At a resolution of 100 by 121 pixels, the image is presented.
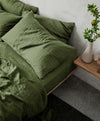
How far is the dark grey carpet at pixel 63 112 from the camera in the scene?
1.71m

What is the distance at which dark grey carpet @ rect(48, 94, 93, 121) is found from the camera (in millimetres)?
1714

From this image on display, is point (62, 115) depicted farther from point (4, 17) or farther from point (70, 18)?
point (4, 17)

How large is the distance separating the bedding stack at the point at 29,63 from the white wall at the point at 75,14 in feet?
0.32

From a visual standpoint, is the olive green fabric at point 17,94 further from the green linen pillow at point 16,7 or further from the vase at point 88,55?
the green linen pillow at point 16,7

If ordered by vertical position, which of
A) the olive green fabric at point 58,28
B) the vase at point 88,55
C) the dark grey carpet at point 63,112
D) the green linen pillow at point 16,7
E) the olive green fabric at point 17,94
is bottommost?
the dark grey carpet at point 63,112

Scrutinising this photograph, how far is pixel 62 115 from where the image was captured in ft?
5.69

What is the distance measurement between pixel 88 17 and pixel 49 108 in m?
1.15

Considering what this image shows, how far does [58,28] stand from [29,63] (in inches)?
23.4

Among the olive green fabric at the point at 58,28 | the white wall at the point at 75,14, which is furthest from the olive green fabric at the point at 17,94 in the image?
the white wall at the point at 75,14

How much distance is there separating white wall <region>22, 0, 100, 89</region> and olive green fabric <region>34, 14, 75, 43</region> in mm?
84

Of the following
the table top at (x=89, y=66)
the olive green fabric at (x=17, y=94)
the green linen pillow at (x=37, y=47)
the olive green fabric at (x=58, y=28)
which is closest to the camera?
the olive green fabric at (x=17, y=94)

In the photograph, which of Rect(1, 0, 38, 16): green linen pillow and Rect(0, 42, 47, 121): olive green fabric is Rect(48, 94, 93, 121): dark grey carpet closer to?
Rect(0, 42, 47, 121): olive green fabric

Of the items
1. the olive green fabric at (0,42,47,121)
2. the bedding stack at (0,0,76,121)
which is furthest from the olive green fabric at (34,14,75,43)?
the olive green fabric at (0,42,47,121)

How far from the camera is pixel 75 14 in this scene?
5.83 feet
